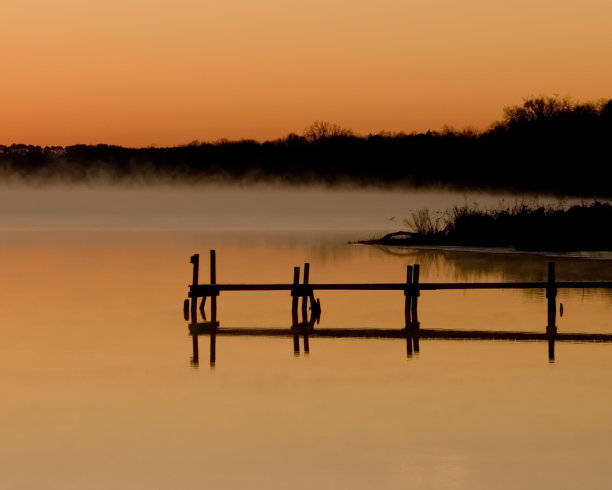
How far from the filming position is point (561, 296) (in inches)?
1586

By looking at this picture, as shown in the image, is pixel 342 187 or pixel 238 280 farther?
pixel 342 187

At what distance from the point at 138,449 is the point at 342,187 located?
112 m

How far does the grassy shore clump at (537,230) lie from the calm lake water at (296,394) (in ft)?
17.0

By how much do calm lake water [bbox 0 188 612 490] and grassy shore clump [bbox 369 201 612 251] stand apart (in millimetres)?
5184

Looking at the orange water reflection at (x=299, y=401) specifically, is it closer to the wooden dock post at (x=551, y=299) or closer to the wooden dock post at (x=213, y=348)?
the wooden dock post at (x=213, y=348)

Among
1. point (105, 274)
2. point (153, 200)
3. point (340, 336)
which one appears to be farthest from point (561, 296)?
point (153, 200)

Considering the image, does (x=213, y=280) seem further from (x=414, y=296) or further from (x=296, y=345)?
(x=296, y=345)

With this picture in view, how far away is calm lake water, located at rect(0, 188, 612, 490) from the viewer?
1680cm

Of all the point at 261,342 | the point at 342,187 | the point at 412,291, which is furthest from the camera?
the point at 342,187

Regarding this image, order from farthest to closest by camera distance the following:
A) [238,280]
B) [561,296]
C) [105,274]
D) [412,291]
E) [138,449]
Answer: [105,274]
[238,280]
[561,296]
[412,291]
[138,449]

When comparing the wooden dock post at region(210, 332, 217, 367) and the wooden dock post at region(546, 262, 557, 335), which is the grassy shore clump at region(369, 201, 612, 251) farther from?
the wooden dock post at region(210, 332, 217, 367)

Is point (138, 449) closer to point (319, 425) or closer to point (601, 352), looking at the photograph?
point (319, 425)

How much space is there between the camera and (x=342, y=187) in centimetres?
12988

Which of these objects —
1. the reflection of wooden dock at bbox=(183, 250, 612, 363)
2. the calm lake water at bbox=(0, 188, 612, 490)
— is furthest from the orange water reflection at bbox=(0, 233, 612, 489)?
the reflection of wooden dock at bbox=(183, 250, 612, 363)
